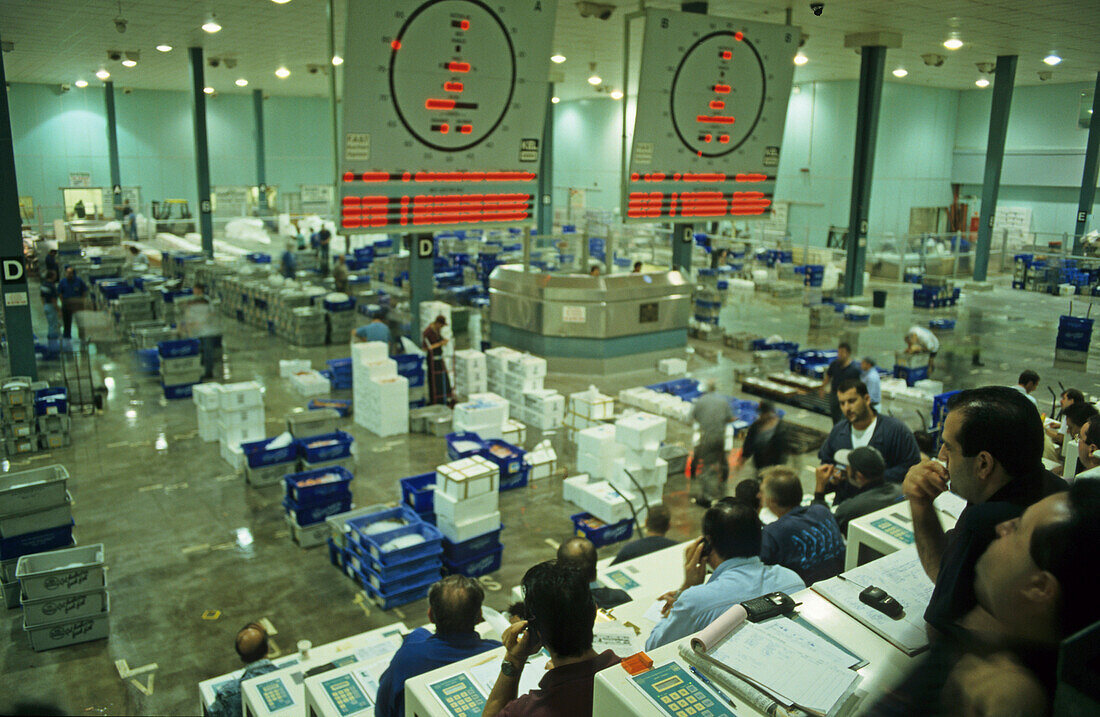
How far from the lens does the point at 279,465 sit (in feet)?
28.7

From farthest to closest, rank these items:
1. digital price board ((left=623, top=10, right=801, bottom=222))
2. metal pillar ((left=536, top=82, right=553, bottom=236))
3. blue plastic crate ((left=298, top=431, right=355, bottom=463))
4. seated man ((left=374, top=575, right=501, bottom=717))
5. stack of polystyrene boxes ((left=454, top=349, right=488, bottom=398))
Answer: metal pillar ((left=536, top=82, right=553, bottom=236)) → stack of polystyrene boxes ((left=454, top=349, right=488, bottom=398)) → digital price board ((left=623, top=10, right=801, bottom=222)) → blue plastic crate ((left=298, top=431, right=355, bottom=463)) → seated man ((left=374, top=575, right=501, bottom=717))

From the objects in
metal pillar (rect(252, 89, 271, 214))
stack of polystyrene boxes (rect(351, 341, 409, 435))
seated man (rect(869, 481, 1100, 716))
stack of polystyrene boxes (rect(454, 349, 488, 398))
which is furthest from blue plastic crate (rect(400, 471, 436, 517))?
metal pillar (rect(252, 89, 271, 214))

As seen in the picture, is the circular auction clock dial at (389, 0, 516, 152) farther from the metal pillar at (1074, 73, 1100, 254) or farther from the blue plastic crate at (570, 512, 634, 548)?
the metal pillar at (1074, 73, 1100, 254)

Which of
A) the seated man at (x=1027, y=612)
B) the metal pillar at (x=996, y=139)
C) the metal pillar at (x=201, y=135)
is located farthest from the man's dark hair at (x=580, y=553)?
the metal pillar at (x=996, y=139)

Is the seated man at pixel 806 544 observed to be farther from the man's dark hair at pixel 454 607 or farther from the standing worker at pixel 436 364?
the standing worker at pixel 436 364

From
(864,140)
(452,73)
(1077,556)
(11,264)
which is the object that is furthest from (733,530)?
(864,140)

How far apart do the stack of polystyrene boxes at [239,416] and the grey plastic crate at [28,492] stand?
262cm

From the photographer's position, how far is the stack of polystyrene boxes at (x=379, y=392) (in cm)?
1034

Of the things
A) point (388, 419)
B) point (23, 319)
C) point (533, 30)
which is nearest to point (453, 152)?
point (533, 30)

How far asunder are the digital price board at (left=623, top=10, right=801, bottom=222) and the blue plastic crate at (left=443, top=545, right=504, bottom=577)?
538 centimetres

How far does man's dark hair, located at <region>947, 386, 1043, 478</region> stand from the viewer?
6.93 ft

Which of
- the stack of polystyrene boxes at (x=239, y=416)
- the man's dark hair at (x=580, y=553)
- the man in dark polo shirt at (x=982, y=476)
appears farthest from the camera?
the stack of polystyrene boxes at (x=239, y=416)

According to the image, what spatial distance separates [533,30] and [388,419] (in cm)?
513

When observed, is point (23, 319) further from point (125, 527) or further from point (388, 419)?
point (388, 419)
